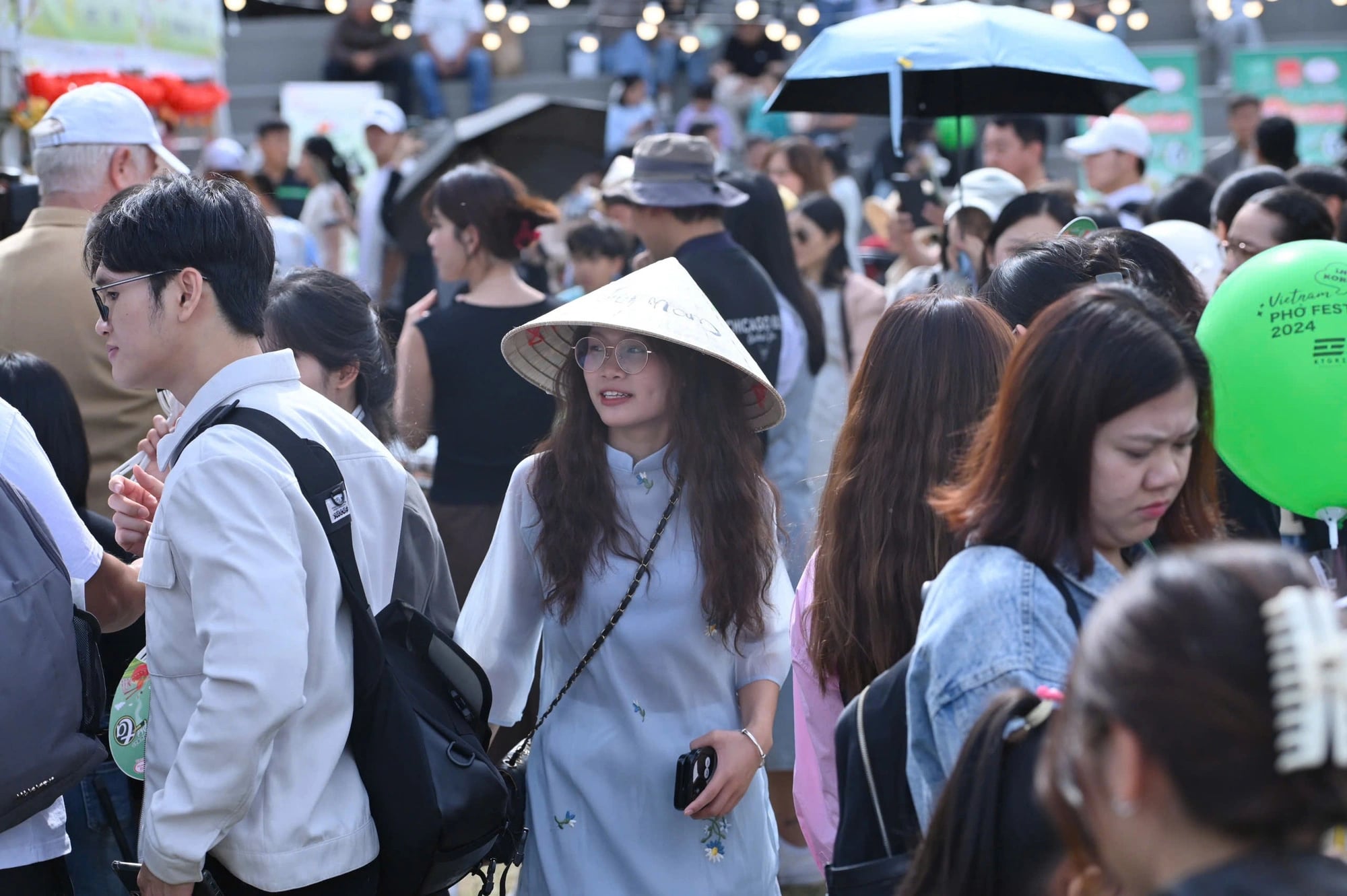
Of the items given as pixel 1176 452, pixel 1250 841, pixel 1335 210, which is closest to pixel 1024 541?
pixel 1176 452

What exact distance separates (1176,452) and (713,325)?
4.03 feet

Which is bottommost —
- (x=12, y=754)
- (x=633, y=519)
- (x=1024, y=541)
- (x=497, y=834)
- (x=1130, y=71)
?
(x=497, y=834)

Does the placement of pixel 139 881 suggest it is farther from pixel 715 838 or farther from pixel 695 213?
pixel 695 213

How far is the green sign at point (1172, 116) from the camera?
13820mm

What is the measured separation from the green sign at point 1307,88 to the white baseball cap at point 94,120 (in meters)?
13.3

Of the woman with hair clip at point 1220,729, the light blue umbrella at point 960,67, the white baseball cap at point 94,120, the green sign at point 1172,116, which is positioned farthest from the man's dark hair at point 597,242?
the green sign at point 1172,116

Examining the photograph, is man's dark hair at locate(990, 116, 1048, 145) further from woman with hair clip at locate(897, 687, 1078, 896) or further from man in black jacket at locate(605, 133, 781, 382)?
woman with hair clip at locate(897, 687, 1078, 896)

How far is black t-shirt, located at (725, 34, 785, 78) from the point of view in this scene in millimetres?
16453

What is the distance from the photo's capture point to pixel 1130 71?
4898 millimetres

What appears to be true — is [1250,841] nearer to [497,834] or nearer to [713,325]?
[497,834]

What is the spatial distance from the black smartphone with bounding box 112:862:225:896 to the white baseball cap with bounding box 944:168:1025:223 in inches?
158

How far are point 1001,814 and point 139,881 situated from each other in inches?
52.3

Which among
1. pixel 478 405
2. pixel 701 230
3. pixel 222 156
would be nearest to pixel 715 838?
pixel 478 405

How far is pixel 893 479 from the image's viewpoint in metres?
2.35
